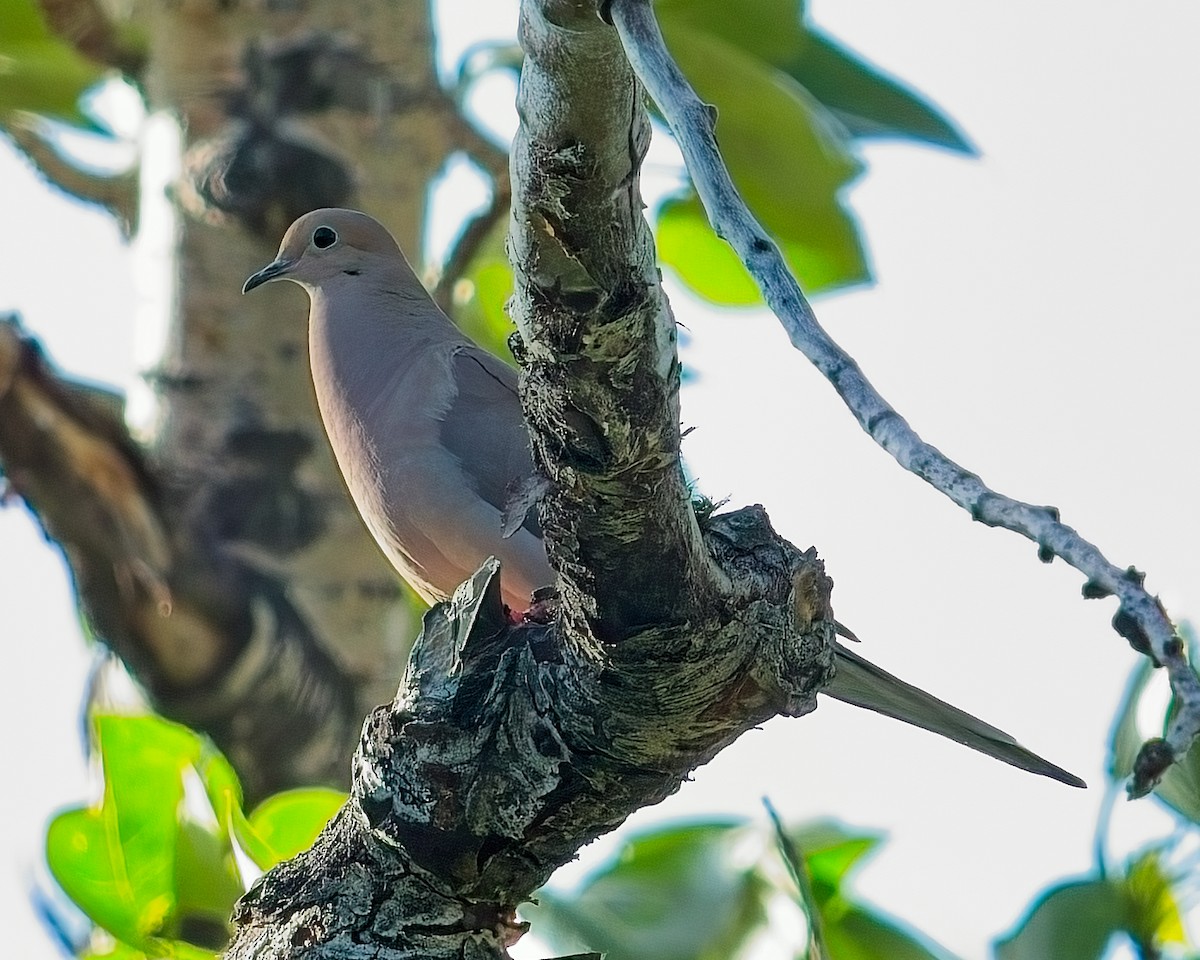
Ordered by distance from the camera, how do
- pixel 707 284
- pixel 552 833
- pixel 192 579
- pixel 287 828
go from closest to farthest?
pixel 552 833 → pixel 287 828 → pixel 192 579 → pixel 707 284

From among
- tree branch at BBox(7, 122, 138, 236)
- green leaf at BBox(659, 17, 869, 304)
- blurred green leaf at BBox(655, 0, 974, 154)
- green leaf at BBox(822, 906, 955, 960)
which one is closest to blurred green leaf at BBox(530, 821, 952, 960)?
green leaf at BBox(822, 906, 955, 960)

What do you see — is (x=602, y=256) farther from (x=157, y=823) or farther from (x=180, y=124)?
(x=180, y=124)

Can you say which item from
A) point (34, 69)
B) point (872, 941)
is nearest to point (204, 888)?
point (872, 941)

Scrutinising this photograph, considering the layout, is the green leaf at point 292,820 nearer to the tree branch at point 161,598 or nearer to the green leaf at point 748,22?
the tree branch at point 161,598

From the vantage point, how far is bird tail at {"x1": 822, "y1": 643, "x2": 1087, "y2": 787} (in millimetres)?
2117

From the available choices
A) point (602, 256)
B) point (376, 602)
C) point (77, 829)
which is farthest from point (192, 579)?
point (602, 256)

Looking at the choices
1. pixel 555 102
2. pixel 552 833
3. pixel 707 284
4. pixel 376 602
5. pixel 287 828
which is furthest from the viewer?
pixel 707 284

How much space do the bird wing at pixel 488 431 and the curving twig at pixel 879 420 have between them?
1.65 meters

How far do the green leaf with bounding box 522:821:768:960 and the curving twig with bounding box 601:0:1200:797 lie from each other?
5.22ft

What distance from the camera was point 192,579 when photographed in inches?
118

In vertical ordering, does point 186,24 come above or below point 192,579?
above

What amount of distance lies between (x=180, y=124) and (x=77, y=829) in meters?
1.59

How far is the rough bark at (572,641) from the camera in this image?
1205 millimetres

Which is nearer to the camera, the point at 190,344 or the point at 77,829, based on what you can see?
the point at 77,829
